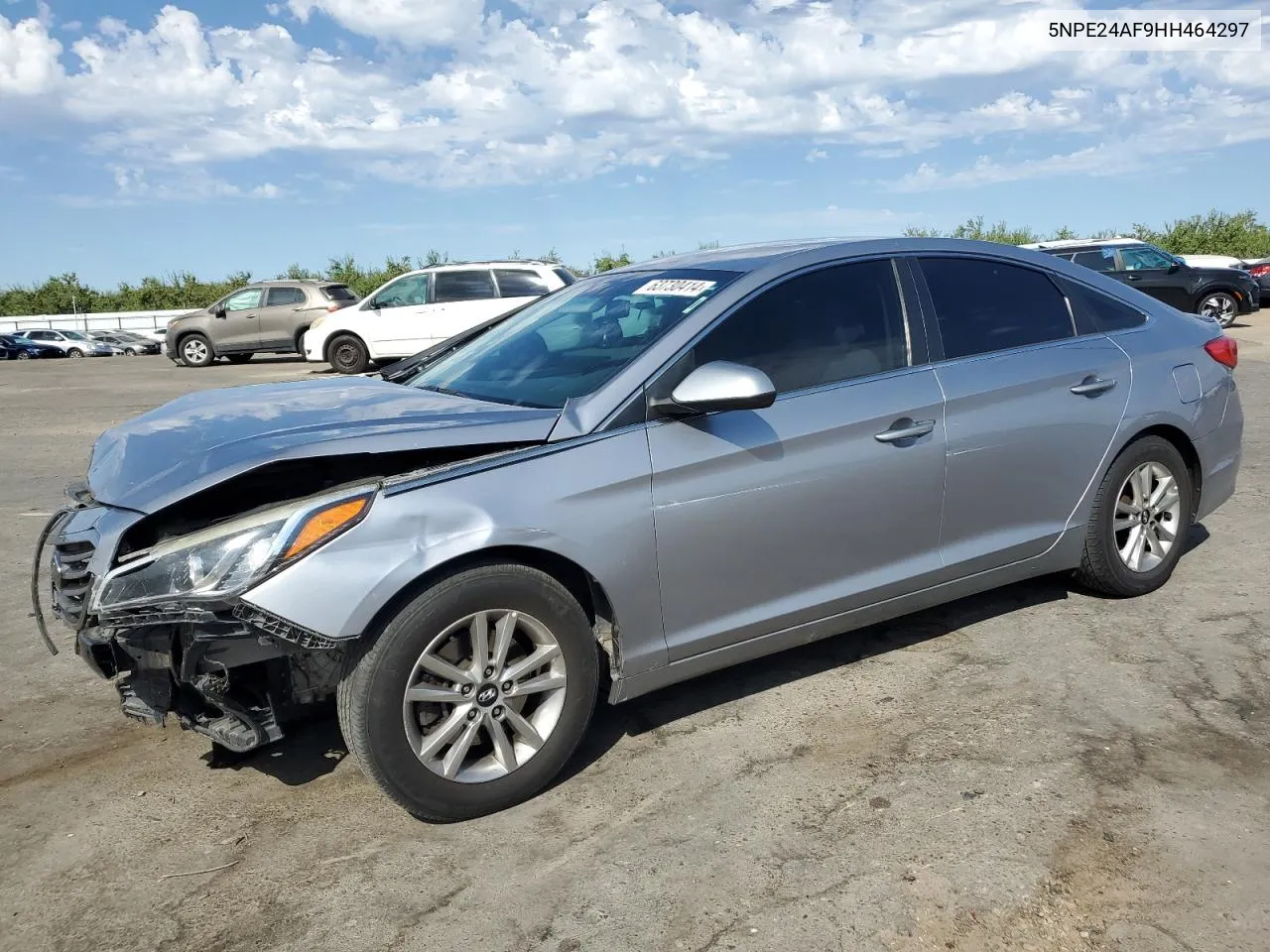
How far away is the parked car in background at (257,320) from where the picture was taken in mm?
23891

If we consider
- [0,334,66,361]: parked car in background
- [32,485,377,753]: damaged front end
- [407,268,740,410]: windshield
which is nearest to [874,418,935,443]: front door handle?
[407,268,740,410]: windshield

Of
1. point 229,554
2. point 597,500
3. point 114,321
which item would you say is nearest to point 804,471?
point 597,500

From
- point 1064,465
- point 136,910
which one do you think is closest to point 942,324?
point 1064,465

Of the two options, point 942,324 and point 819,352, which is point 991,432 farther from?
point 819,352

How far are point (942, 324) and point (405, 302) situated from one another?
1619 cm

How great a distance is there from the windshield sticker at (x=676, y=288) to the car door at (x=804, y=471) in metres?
0.19

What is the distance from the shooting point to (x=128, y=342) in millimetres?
45250

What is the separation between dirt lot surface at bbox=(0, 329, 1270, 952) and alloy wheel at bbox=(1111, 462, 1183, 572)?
0.37 metres

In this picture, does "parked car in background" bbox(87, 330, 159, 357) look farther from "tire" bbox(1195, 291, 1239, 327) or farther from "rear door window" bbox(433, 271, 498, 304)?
"tire" bbox(1195, 291, 1239, 327)

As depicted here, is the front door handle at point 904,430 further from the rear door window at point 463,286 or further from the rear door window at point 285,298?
the rear door window at point 285,298

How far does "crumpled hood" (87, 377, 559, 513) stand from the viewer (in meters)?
3.17

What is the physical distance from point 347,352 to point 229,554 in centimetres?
1753

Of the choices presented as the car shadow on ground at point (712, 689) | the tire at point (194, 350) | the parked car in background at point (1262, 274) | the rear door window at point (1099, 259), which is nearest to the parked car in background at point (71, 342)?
the tire at point (194, 350)

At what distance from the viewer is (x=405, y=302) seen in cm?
1945
